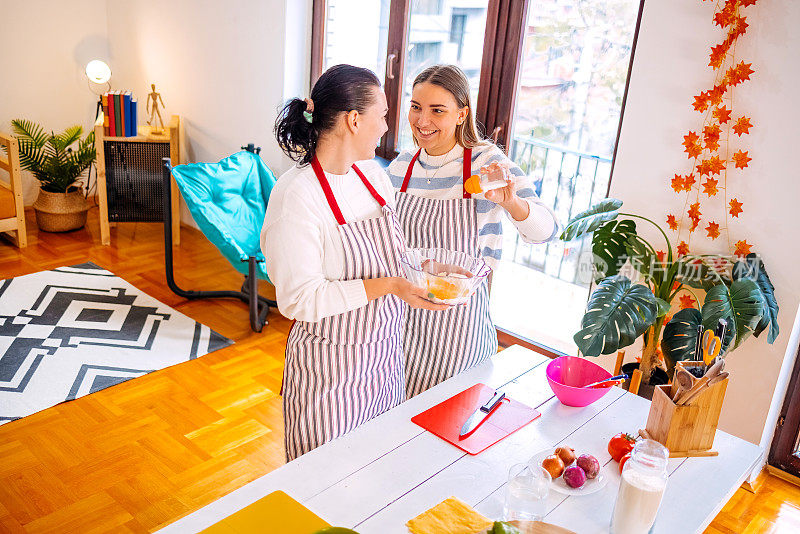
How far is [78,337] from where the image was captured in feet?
11.4

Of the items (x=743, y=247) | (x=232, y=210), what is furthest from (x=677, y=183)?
(x=232, y=210)

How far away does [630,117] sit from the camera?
2791 millimetres

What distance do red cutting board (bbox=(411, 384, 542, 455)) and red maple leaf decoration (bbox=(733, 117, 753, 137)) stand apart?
1.40 m

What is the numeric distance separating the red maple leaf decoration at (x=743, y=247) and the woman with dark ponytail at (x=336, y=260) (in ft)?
4.57

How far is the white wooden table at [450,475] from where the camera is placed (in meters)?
1.36

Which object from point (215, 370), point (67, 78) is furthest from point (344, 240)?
point (67, 78)

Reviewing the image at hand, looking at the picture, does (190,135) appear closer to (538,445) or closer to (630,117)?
(630,117)

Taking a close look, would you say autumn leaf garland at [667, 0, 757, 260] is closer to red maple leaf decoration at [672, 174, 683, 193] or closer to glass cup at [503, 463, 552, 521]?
red maple leaf decoration at [672, 174, 683, 193]

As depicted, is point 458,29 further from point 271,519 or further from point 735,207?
point 271,519

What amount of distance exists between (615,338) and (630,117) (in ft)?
3.15

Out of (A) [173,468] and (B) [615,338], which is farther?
(A) [173,468]

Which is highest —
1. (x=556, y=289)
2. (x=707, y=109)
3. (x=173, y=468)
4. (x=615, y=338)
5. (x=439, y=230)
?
(x=707, y=109)

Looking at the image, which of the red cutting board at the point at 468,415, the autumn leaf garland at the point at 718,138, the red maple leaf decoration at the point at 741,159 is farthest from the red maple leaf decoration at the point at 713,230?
the red cutting board at the point at 468,415

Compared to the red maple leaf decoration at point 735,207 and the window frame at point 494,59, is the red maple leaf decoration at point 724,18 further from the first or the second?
the window frame at point 494,59
